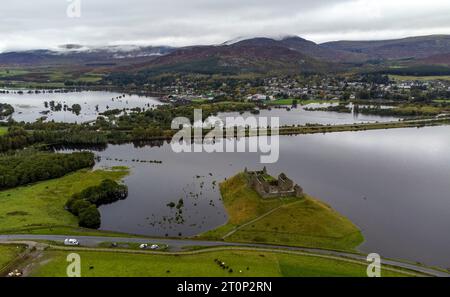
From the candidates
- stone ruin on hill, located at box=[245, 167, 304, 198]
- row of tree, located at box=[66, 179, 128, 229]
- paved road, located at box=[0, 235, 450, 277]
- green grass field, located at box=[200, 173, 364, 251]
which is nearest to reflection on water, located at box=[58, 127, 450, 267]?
row of tree, located at box=[66, 179, 128, 229]

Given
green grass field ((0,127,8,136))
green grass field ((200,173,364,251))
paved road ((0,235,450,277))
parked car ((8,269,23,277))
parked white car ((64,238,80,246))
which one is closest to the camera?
parked car ((8,269,23,277))

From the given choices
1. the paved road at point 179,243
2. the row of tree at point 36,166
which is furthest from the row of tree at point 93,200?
the row of tree at point 36,166

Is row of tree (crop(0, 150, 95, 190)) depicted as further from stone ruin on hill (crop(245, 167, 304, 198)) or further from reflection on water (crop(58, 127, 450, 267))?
stone ruin on hill (crop(245, 167, 304, 198))

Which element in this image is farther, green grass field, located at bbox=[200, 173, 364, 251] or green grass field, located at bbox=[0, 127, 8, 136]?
green grass field, located at bbox=[0, 127, 8, 136]

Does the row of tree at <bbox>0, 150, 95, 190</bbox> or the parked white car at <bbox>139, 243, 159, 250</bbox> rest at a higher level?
the row of tree at <bbox>0, 150, 95, 190</bbox>
